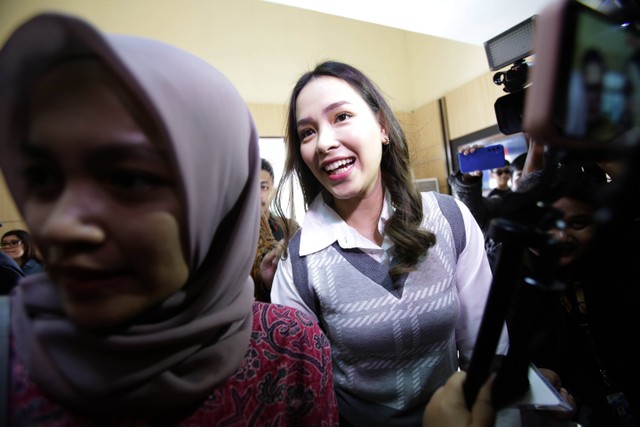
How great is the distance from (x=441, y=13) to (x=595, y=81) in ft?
7.29

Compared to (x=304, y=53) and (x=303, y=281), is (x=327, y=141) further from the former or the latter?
(x=304, y=53)

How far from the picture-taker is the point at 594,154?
0.85 feet

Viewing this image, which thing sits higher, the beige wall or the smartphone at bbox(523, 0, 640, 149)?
the beige wall

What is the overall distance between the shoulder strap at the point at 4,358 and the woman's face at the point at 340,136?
67 centimetres

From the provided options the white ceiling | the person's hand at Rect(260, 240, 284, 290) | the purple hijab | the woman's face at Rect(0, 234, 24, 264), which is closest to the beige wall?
the white ceiling

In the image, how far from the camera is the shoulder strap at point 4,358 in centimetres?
41

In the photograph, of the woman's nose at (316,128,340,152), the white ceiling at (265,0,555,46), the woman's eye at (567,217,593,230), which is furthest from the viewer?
the white ceiling at (265,0,555,46)

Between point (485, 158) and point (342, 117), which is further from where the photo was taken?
point (485, 158)

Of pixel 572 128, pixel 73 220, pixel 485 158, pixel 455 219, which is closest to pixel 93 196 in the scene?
pixel 73 220

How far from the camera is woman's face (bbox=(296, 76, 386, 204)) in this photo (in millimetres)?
884

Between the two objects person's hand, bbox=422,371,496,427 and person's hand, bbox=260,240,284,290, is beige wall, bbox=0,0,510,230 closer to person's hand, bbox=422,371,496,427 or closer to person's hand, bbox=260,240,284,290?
person's hand, bbox=260,240,284,290

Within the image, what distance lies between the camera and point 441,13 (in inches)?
81.8

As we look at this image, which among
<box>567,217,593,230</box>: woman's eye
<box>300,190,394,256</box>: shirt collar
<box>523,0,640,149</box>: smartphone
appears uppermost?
<box>523,0,640,149</box>: smartphone

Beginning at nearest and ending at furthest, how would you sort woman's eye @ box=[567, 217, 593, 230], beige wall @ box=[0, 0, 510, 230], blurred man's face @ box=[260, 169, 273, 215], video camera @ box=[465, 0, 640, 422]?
video camera @ box=[465, 0, 640, 422] < woman's eye @ box=[567, 217, 593, 230] < blurred man's face @ box=[260, 169, 273, 215] < beige wall @ box=[0, 0, 510, 230]
